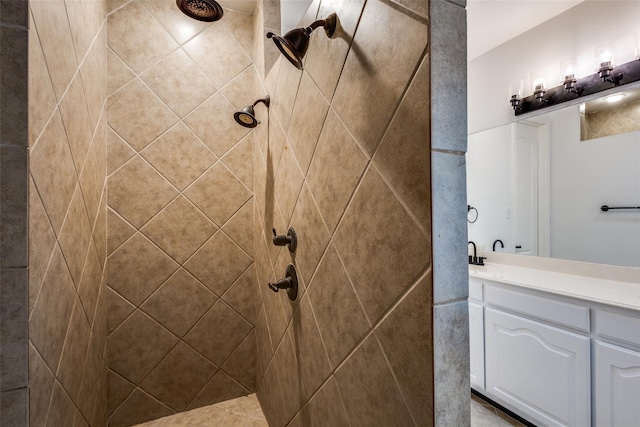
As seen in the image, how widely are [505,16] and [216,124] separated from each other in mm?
2098

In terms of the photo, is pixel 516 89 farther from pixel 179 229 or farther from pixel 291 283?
pixel 179 229

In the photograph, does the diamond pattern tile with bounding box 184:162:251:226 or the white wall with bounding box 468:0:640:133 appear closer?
the white wall with bounding box 468:0:640:133

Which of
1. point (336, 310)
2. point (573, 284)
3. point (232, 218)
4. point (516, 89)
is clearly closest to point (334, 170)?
point (336, 310)

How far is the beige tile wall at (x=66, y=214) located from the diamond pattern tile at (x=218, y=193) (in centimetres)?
48

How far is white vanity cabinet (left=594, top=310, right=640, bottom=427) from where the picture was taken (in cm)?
113

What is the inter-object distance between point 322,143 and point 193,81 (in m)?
1.29

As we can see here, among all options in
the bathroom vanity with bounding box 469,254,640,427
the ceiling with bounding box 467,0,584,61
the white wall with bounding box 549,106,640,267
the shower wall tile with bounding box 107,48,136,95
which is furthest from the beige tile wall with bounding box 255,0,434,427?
the white wall with bounding box 549,106,640,267

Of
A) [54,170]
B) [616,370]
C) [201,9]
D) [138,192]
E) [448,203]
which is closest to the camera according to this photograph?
[448,203]

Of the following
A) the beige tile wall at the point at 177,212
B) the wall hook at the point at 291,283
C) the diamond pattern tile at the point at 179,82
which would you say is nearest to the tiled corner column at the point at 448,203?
the wall hook at the point at 291,283

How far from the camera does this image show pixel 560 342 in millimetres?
1369

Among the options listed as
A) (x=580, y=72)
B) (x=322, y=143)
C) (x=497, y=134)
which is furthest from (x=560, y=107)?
(x=322, y=143)

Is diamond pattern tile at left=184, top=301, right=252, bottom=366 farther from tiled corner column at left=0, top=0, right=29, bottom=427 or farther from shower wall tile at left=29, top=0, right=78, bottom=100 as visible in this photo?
shower wall tile at left=29, top=0, right=78, bottom=100

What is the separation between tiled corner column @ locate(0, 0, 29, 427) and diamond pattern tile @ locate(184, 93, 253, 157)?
1.09m

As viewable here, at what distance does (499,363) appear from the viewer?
1.65 meters
